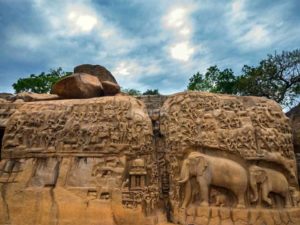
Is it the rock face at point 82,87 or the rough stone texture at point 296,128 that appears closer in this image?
the rock face at point 82,87

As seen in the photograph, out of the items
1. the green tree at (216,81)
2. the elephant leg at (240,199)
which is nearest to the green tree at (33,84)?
the green tree at (216,81)

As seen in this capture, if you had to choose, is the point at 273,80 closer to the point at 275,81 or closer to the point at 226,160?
the point at 275,81

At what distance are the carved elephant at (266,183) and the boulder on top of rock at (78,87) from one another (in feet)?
14.6

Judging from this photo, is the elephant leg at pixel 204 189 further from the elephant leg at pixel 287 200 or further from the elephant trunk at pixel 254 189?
the elephant leg at pixel 287 200

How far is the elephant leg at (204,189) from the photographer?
643 centimetres

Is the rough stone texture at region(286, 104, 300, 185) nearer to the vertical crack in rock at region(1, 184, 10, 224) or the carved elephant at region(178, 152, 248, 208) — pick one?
the carved elephant at region(178, 152, 248, 208)

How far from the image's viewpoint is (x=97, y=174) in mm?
6500

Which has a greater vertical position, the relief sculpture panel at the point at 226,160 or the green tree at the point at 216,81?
the green tree at the point at 216,81

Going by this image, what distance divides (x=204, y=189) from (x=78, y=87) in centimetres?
413

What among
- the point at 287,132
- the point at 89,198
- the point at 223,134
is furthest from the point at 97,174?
the point at 287,132

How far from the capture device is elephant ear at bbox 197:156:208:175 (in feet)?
21.4

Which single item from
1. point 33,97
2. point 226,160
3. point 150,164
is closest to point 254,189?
point 226,160

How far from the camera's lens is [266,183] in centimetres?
656

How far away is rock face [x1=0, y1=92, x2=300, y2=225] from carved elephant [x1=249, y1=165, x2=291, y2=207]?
0.02m
